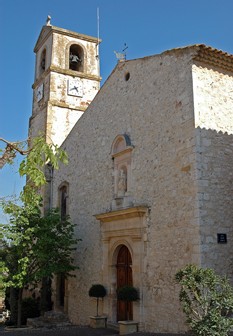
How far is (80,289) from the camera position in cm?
1325

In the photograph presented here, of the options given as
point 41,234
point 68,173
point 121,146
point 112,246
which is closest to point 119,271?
point 112,246

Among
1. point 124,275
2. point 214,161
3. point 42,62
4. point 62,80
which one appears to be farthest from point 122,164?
→ point 42,62

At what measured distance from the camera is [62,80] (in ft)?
60.0

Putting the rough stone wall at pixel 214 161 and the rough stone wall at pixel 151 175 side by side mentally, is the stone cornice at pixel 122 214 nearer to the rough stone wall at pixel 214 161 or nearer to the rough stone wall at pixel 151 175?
the rough stone wall at pixel 151 175

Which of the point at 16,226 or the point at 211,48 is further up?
the point at 211,48

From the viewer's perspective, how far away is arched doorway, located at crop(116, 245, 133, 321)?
1085 cm

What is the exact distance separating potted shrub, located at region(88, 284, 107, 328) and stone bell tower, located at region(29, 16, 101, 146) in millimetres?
7641

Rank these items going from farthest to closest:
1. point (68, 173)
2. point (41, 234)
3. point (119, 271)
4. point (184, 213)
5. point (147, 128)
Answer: point (68, 173)
point (41, 234)
point (119, 271)
point (147, 128)
point (184, 213)

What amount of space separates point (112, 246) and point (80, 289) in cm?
254

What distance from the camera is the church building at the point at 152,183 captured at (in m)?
8.59

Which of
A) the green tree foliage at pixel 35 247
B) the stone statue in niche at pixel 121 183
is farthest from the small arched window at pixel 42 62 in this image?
the stone statue in niche at pixel 121 183

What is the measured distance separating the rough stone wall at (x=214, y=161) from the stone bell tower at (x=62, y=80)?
9303mm

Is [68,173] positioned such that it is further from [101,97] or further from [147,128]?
[147,128]

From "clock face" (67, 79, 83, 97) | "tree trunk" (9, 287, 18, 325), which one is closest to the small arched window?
"clock face" (67, 79, 83, 97)
